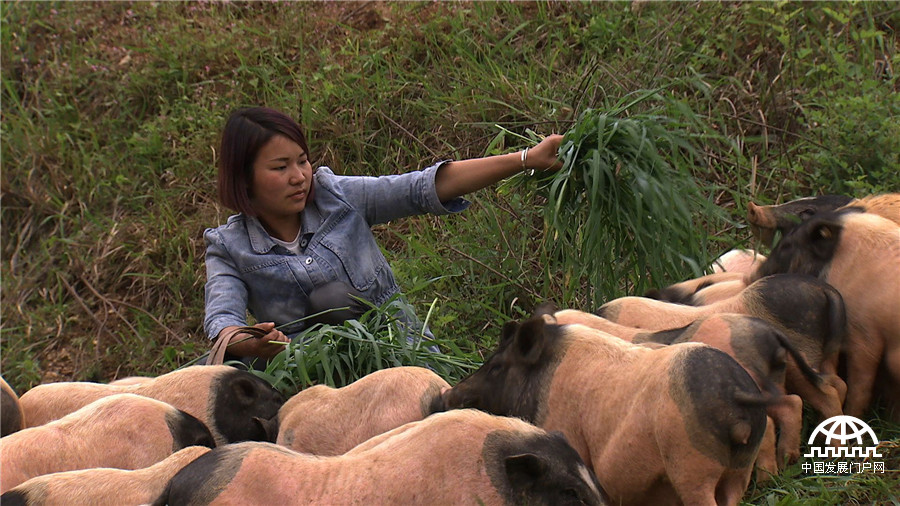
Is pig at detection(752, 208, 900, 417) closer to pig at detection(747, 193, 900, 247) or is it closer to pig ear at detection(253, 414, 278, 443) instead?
pig at detection(747, 193, 900, 247)

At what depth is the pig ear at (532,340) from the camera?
322 cm

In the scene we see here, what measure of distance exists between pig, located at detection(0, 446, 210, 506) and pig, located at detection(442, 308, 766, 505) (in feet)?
3.03

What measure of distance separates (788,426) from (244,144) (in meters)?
2.53

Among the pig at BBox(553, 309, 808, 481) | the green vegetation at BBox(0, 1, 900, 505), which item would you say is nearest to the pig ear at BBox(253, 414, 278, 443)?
the green vegetation at BBox(0, 1, 900, 505)

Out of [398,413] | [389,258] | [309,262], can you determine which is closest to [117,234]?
[389,258]

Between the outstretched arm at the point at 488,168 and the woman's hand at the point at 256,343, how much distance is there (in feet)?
3.29

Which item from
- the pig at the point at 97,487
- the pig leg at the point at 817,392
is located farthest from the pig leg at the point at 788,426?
the pig at the point at 97,487

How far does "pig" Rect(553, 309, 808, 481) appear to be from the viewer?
3.17 m

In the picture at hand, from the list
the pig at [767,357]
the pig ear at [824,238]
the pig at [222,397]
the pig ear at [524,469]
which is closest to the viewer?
the pig ear at [524,469]

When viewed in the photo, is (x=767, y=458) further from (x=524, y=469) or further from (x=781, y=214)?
(x=781, y=214)

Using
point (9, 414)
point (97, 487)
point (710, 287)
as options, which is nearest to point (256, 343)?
point (9, 414)

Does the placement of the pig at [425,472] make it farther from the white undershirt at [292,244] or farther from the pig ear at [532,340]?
the white undershirt at [292,244]

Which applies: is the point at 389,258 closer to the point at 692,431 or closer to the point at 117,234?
→ the point at 117,234

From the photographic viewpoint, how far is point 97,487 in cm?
283
